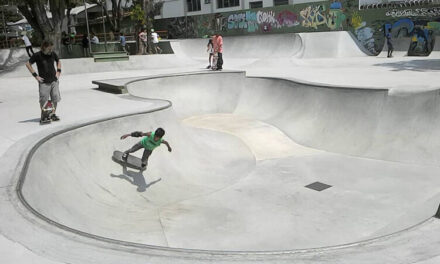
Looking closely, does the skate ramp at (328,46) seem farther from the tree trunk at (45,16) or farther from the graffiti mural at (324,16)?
the tree trunk at (45,16)

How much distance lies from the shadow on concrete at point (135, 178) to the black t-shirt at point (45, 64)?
247cm

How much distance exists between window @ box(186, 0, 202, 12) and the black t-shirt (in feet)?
151

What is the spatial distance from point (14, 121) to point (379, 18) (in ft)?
81.1

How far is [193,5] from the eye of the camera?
52.4 meters

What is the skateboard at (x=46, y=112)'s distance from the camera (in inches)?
320

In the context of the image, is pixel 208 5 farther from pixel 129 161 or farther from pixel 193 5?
pixel 129 161

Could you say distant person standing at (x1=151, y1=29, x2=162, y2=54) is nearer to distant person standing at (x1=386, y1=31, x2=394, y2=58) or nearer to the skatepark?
the skatepark

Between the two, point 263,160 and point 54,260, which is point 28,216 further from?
point 263,160

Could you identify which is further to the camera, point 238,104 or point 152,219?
point 238,104

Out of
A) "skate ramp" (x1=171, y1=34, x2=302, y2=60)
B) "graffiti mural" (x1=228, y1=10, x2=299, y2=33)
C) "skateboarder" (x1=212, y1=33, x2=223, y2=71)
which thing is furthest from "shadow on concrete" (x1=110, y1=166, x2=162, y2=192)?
"graffiti mural" (x1=228, y1=10, x2=299, y2=33)

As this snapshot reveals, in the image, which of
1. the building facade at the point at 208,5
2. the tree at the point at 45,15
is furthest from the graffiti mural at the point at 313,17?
the tree at the point at 45,15

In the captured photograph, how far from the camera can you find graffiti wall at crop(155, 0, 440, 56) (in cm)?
2403

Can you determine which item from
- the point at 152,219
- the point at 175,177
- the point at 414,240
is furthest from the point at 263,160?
the point at 414,240

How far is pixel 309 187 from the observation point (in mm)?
8117
